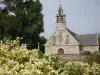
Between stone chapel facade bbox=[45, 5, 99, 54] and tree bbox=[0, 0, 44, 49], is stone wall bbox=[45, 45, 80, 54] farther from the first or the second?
tree bbox=[0, 0, 44, 49]

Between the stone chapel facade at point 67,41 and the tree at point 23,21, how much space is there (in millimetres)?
19779

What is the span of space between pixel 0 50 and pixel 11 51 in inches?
7.7

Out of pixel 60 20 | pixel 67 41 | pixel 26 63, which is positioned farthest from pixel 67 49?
pixel 26 63

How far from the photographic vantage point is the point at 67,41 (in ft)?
229

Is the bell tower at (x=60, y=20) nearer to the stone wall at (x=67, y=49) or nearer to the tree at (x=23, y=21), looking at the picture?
the stone wall at (x=67, y=49)

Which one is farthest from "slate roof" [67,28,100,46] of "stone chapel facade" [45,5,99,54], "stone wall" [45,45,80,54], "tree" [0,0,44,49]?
"tree" [0,0,44,49]

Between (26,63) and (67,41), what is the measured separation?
64184 mm

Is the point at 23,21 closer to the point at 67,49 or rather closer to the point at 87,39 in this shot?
the point at 67,49

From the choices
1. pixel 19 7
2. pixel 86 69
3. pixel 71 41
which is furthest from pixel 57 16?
pixel 86 69

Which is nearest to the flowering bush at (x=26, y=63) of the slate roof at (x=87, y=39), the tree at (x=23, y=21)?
the tree at (x=23, y=21)

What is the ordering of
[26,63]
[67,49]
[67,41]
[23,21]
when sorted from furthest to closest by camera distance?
[67,41] → [67,49] → [23,21] → [26,63]

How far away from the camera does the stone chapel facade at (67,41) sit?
68312mm

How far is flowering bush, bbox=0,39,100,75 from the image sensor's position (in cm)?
525

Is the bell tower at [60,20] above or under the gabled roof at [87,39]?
above
